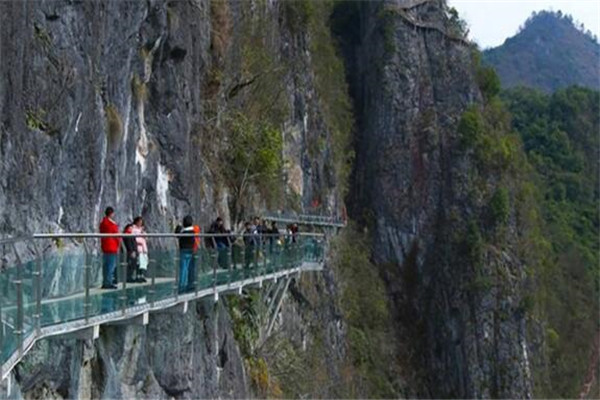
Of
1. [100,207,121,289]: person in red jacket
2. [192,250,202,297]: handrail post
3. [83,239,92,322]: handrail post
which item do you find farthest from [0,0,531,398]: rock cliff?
[192,250,202,297]: handrail post

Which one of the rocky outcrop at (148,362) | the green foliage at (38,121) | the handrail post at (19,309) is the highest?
the green foliage at (38,121)

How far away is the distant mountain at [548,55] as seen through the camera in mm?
122250

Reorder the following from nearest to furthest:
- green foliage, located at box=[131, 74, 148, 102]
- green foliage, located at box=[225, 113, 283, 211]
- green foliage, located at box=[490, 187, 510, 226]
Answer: green foliage, located at box=[131, 74, 148, 102], green foliage, located at box=[225, 113, 283, 211], green foliage, located at box=[490, 187, 510, 226]

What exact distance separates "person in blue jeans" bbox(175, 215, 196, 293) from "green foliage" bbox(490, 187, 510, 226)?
35.1 metres

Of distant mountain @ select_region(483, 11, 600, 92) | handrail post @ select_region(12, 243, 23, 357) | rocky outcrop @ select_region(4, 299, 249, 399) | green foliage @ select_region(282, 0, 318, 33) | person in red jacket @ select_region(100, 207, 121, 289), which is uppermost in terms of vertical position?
distant mountain @ select_region(483, 11, 600, 92)

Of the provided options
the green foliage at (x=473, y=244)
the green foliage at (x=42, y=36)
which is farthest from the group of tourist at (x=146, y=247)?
the green foliage at (x=473, y=244)

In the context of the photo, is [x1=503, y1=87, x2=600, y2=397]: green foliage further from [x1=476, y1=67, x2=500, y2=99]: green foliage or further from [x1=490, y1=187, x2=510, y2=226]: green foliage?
[x1=476, y1=67, x2=500, y2=99]: green foliage

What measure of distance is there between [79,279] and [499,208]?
3936cm

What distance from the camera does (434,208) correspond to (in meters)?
48.4

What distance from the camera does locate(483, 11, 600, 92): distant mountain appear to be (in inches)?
4813

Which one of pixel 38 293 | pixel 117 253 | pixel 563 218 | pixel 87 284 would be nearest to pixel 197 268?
pixel 117 253

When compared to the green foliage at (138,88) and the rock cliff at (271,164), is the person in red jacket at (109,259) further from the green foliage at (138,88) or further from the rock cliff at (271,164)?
the green foliage at (138,88)

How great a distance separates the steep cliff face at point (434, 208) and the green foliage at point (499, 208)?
0.61 feet

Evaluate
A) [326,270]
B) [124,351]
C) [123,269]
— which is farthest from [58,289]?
[326,270]
